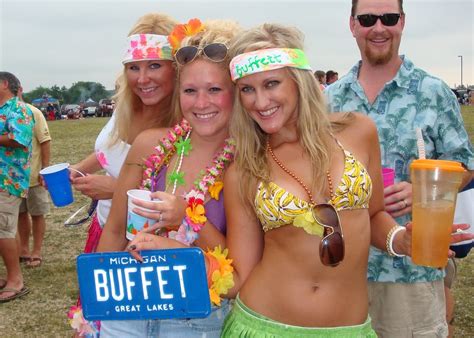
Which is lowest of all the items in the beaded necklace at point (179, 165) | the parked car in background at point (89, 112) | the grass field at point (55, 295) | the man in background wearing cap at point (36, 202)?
the parked car in background at point (89, 112)

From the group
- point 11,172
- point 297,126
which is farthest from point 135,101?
point 11,172

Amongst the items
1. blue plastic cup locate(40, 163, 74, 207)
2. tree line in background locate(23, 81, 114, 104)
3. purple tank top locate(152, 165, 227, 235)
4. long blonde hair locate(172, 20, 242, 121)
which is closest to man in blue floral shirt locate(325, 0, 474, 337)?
long blonde hair locate(172, 20, 242, 121)

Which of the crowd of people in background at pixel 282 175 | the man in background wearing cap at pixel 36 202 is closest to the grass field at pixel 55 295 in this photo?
the man in background wearing cap at pixel 36 202

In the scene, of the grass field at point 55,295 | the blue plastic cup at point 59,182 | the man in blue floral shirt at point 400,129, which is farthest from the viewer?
the grass field at point 55,295

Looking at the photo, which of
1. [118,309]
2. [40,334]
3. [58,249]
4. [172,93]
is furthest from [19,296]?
[118,309]

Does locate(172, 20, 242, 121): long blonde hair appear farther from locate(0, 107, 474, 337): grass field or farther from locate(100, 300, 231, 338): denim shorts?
locate(0, 107, 474, 337): grass field

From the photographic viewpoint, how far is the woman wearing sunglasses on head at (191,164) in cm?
232

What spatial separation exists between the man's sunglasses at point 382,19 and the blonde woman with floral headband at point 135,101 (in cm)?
98

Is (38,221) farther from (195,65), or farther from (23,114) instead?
(195,65)

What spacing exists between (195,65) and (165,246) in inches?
30.2

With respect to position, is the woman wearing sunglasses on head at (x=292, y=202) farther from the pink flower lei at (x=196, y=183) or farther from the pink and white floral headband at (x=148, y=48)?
the pink and white floral headband at (x=148, y=48)

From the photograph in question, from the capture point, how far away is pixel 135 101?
3.03 metres

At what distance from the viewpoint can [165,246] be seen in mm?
2172

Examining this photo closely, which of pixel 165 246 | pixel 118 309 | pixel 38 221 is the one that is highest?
pixel 165 246
